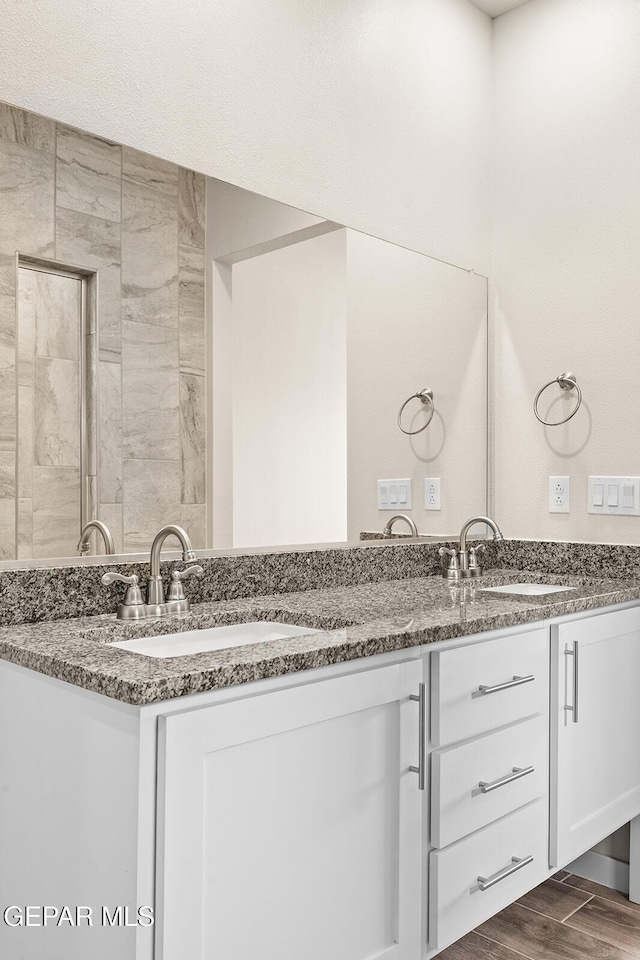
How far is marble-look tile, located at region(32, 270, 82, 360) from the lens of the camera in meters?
1.41

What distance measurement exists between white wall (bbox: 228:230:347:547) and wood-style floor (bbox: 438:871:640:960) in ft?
3.34

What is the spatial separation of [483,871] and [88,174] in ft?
5.12

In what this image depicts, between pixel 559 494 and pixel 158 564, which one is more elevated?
pixel 559 494

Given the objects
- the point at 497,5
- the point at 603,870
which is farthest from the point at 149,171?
the point at 603,870

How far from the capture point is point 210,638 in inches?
56.6

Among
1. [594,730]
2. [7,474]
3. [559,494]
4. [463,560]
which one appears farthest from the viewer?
[559,494]

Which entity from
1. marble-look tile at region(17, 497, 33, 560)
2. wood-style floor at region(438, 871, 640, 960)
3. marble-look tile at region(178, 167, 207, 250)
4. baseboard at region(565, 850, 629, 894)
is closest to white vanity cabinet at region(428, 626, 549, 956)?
wood-style floor at region(438, 871, 640, 960)

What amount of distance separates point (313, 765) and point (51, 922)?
0.44 metres

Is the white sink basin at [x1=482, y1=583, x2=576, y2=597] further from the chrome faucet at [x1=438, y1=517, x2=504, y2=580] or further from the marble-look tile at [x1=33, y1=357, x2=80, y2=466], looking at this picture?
the marble-look tile at [x1=33, y1=357, x2=80, y2=466]

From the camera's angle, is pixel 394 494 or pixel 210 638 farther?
pixel 394 494

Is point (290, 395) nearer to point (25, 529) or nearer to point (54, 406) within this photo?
point (54, 406)

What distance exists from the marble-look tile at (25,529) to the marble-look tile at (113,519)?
0.14m

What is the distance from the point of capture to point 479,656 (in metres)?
1.48

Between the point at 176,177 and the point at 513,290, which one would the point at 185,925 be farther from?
the point at 513,290
